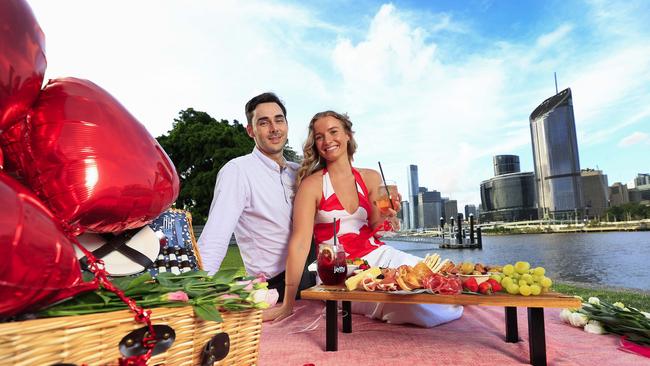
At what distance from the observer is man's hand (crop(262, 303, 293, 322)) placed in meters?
2.92

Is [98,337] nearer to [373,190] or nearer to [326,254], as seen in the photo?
[326,254]

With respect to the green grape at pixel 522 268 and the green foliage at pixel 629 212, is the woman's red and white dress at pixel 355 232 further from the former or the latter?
the green foliage at pixel 629 212

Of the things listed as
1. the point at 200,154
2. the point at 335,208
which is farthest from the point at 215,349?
the point at 200,154

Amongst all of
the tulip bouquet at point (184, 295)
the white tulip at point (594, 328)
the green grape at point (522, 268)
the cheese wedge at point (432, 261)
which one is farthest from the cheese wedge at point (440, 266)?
the tulip bouquet at point (184, 295)

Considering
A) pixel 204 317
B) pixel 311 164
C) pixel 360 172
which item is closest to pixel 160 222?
pixel 204 317

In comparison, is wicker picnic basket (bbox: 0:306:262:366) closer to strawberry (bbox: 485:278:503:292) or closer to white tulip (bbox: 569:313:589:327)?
strawberry (bbox: 485:278:503:292)

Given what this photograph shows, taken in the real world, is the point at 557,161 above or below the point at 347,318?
above

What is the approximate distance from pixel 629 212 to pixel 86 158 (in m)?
115

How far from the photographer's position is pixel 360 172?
3689mm

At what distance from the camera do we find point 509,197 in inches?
3944

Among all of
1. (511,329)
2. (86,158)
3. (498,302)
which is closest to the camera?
(86,158)

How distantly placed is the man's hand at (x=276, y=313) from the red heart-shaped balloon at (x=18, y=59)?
2177 millimetres

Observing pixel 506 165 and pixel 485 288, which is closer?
pixel 485 288

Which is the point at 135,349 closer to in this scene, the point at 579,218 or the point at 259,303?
the point at 259,303
